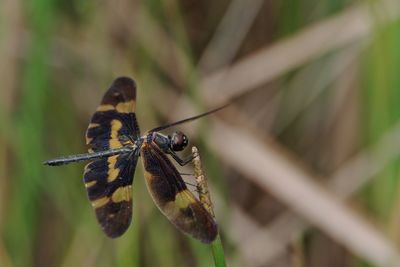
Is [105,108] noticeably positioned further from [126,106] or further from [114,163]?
[114,163]

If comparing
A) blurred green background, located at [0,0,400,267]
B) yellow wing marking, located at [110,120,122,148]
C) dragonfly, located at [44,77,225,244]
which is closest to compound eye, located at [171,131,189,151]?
dragonfly, located at [44,77,225,244]

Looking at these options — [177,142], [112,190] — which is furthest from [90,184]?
[177,142]

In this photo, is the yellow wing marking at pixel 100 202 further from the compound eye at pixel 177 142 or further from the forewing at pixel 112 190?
the compound eye at pixel 177 142

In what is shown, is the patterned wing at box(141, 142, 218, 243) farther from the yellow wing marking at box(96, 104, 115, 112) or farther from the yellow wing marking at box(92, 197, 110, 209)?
the yellow wing marking at box(96, 104, 115, 112)

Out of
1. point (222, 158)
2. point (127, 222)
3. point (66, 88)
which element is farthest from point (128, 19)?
point (127, 222)

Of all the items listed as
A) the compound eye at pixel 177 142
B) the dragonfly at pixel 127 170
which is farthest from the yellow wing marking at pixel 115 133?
the compound eye at pixel 177 142

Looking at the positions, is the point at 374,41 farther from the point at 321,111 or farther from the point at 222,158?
the point at 222,158
